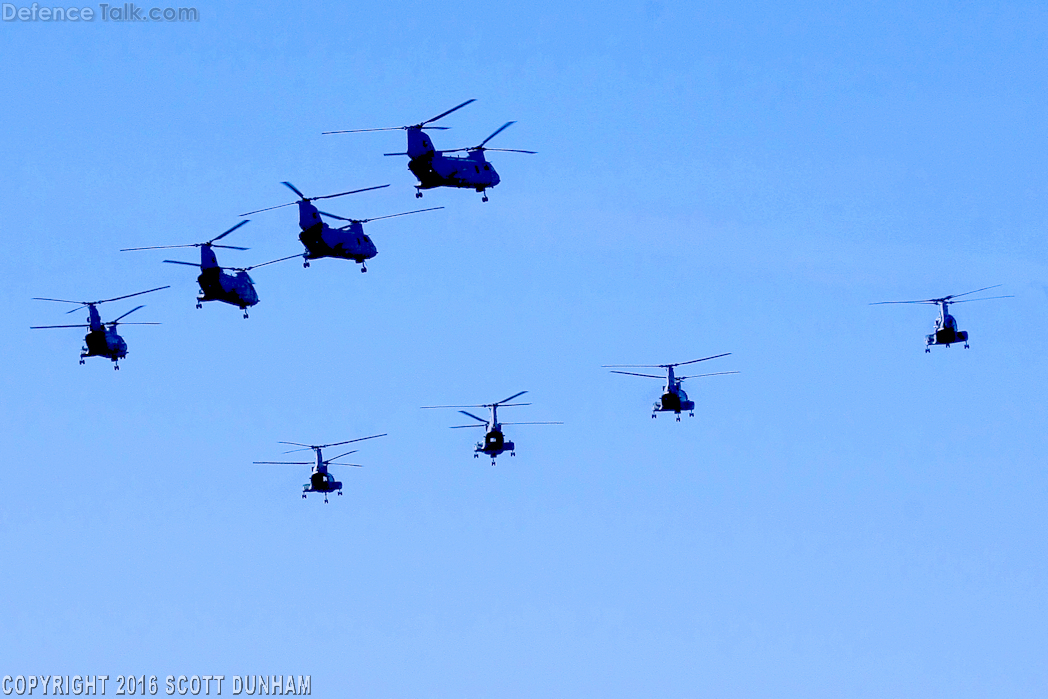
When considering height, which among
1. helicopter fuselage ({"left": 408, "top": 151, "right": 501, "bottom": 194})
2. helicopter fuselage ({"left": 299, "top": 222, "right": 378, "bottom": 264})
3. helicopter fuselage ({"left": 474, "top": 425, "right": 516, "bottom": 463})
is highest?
helicopter fuselage ({"left": 408, "top": 151, "right": 501, "bottom": 194})

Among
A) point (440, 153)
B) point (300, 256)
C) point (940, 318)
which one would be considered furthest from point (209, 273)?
point (940, 318)

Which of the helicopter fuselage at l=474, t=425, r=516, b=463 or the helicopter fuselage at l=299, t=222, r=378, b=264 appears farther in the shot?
the helicopter fuselage at l=474, t=425, r=516, b=463

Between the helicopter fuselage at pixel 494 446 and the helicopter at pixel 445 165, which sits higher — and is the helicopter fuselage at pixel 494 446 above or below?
below

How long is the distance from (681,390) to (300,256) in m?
38.2

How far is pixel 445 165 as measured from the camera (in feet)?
466

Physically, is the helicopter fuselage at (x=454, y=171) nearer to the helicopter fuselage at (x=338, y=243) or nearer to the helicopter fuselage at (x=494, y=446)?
the helicopter fuselage at (x=338, y=243)

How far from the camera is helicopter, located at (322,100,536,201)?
140m

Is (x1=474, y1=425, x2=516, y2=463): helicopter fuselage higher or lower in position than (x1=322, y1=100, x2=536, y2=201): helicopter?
lower

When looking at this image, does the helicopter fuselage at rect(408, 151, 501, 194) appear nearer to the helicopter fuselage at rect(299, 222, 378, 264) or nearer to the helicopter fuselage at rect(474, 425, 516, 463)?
the helicopter fuselage at rect(299, 222, 378, 264)

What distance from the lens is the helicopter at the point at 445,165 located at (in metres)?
140

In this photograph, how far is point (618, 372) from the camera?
593 feet

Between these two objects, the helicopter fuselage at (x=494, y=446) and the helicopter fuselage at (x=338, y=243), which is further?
the helicopter fuselage at (x=494, y=446)

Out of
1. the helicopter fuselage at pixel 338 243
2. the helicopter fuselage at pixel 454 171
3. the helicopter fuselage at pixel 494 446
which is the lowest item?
the helicopter fuselage at pixel 494 446

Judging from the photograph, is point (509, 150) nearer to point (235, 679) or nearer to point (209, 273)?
point (209, 273)
